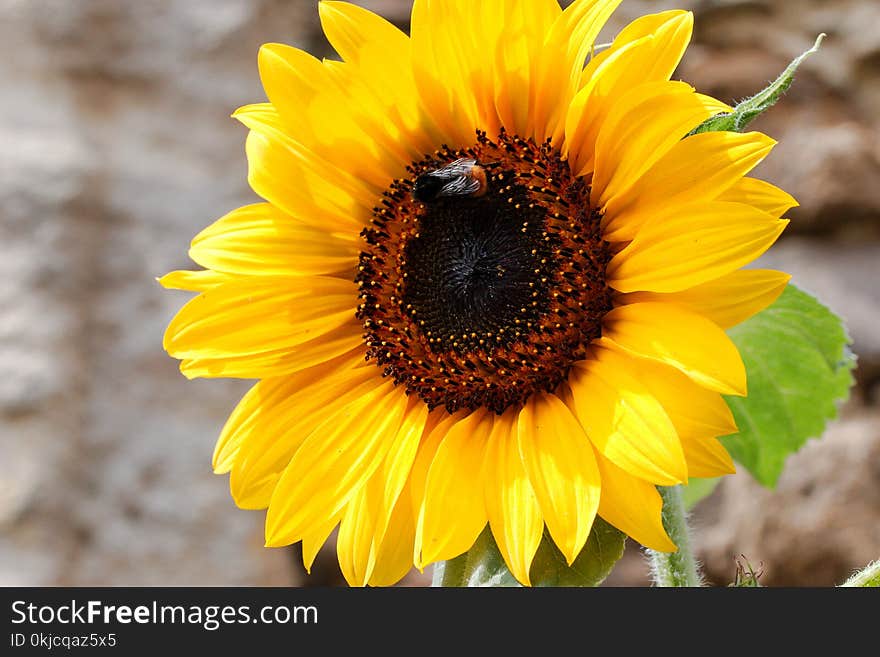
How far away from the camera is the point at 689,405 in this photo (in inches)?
29.1

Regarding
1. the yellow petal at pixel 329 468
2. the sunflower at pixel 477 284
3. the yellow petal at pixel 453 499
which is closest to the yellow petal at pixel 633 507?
the sunflower at pixel 477 284

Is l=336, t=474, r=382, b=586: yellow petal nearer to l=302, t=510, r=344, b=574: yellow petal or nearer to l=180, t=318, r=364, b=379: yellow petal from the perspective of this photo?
l=302, t=510, r=344, b=574: yellow petal

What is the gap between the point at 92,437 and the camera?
7.00ft

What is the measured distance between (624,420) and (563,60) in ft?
1.01

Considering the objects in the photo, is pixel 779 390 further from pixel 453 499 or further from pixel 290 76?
pixel 290 76

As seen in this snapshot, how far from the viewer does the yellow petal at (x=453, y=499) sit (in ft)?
2.60

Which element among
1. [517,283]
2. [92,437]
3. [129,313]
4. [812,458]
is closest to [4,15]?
[129,313]

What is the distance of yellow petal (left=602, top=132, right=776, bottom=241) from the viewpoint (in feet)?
2.42

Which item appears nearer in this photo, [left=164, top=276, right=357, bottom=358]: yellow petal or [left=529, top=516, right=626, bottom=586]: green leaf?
[left=529, top=516, right=626, bottom=586]: green leaf

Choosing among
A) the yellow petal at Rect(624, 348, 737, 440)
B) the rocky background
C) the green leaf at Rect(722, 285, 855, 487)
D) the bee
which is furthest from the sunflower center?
the rocky background

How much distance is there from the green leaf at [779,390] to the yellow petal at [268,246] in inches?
17.5

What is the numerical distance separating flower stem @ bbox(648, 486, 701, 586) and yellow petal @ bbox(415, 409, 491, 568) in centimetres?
15

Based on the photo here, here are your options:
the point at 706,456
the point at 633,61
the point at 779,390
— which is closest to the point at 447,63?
the point at 633,61

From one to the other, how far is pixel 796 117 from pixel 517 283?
113 cm
